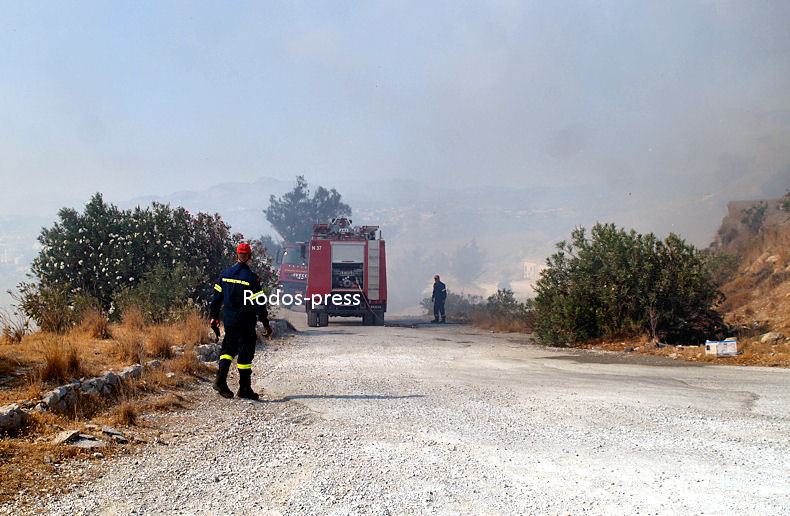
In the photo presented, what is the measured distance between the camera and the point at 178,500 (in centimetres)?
348

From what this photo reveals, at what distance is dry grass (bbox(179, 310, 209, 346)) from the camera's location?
9633 mm

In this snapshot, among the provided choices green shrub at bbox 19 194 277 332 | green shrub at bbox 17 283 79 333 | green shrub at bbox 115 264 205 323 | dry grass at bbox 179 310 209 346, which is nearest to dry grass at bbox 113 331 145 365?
green shrub at bbox 17 283 79 333

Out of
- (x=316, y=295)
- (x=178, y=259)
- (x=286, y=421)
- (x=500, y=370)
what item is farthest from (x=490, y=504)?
(x=316, y=295)

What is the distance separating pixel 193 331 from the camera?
9883 millimetres

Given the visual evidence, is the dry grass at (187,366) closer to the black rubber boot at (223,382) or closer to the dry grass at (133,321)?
the black rubber boot at (223,382)

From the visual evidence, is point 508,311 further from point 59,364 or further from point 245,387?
point 59,364

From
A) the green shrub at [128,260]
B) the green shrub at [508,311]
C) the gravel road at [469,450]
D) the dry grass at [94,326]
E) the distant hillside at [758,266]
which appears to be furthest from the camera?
the green shrub at [508,311]

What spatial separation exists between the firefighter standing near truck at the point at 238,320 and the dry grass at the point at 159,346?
182 centimetres

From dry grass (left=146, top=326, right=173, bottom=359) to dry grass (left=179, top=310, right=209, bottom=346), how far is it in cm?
88

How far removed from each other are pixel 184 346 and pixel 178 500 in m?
5.98

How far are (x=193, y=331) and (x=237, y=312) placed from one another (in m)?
3.49

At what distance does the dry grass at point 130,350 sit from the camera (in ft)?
24.0

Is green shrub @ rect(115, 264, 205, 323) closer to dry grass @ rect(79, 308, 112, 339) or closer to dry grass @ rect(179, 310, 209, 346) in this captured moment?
dry grass @ rect(179, 310, 209, 346)

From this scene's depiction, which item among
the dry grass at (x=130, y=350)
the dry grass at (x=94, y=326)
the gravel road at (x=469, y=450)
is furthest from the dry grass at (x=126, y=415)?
the dry grass at (x=94, y=326)
